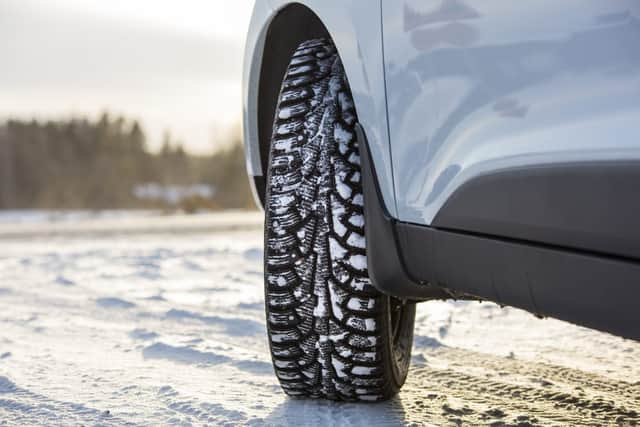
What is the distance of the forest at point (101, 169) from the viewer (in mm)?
40188

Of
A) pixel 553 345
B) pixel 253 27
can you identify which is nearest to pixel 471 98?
pixel 253 27

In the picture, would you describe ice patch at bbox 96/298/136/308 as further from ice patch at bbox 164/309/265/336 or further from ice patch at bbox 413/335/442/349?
ice patch at bbox 413/335/442/349

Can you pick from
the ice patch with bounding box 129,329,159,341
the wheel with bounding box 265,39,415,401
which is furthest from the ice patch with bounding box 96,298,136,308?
the wheel with bounding box 265,39,415,401

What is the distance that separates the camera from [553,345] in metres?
2.95

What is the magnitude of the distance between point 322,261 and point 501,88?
67 cm

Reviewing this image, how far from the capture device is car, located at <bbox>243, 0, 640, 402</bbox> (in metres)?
1.17

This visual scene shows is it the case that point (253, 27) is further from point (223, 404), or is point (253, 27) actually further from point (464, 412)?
point (464, 412)

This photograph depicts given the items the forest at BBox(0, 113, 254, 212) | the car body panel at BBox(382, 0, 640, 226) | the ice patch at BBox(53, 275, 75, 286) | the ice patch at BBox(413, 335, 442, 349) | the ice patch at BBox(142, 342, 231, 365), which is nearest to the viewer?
the car body panel at BBox(382, 0, 640, 226)

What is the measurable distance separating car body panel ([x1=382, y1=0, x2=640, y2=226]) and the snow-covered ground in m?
0.71

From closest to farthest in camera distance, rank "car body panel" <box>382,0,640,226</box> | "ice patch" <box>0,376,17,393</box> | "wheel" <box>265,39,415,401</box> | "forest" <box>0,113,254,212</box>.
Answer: "car body panel" <box>382,0,640,226</box> → "wheel" <box>265,39,415,401</box> → "ice patch" <box>0,376,17,393</box> → "forest" <box>0,113,254,212</box>

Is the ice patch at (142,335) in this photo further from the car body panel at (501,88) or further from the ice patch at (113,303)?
the car body panel at (501,88)

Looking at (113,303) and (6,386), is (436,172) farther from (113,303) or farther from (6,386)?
(113,303)

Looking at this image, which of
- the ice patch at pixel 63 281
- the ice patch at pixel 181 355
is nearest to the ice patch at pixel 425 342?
the ice patch at pixel 181 355

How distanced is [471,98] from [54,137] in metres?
45.1
